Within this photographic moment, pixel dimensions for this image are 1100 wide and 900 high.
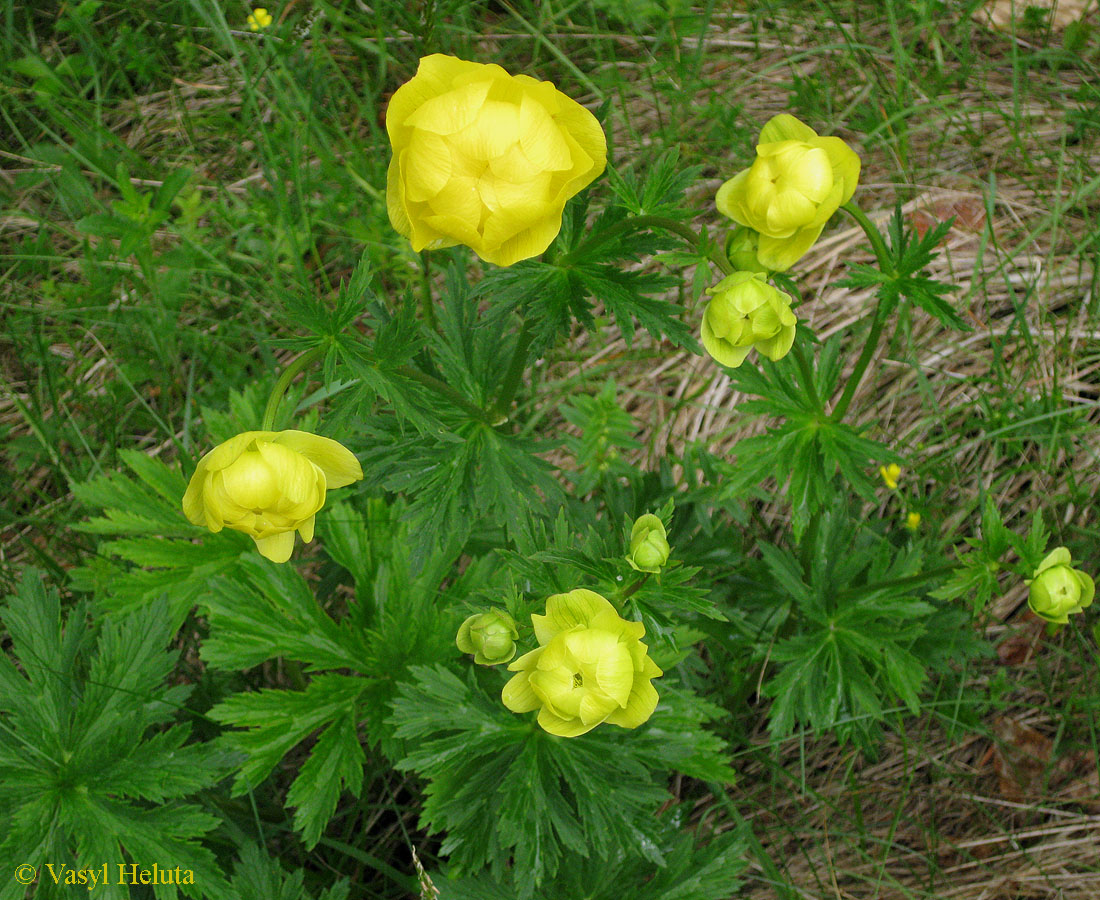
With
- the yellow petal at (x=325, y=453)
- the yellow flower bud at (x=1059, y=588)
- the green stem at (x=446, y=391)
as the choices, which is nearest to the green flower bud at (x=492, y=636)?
the yellow petal at (x=325, y=453)

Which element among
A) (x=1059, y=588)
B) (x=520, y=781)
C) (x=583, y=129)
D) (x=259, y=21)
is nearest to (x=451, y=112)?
(x=583, y=129)

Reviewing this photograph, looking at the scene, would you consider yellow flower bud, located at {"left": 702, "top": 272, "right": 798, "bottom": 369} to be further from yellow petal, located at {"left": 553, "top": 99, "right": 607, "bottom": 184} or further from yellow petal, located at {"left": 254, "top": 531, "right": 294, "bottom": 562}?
yellow petal, located at {"left": 254, "top": 531, "right": 294, "bottom": 562}

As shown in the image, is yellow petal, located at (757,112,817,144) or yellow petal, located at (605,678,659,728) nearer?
yellow petal, located at (605,678,659,728)

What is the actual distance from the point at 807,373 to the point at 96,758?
1.44 meters

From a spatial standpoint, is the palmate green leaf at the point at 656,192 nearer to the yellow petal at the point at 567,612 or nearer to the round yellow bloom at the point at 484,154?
the round yellow bloom at the point at 484,154

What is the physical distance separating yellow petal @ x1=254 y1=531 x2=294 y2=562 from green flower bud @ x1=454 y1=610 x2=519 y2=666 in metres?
0.27

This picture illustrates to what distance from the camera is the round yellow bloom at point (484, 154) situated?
3.63 ft

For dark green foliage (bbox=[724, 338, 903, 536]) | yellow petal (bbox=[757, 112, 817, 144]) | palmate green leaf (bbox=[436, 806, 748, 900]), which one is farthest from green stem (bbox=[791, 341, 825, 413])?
palmate green leaf (bbox=[436, 806, 748, 900])

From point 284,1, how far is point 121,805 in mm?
2423

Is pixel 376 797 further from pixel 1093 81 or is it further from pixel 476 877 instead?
pixel 1093 81

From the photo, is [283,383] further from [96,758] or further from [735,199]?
[96,758]

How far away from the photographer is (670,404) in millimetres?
2463

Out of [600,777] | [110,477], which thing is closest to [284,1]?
[110,477]

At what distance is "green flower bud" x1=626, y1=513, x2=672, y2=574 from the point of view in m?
1.18
